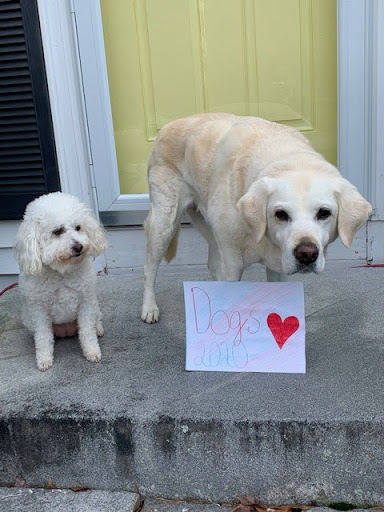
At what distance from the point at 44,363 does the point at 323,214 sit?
4.59 feet

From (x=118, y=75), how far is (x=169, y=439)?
97.4 inches

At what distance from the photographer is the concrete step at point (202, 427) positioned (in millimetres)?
2246

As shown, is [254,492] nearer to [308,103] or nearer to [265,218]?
[265,218]

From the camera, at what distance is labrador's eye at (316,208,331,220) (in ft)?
7.36

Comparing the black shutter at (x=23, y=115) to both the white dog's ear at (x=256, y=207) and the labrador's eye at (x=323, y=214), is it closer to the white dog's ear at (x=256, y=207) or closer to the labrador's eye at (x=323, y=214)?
the white dog's ear at (x=256, y=207)

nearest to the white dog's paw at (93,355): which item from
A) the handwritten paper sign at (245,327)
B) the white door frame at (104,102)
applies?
the handwritten paper sign at (245,327)

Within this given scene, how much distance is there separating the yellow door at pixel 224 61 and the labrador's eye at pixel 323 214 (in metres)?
1.76

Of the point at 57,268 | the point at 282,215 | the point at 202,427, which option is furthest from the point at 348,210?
the point at 57,268

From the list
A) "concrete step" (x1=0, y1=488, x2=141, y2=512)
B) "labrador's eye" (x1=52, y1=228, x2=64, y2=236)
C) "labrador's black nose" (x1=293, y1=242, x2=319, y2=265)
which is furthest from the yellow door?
"concrete step" (x1=0, y1=488, x2=141, y2=512)

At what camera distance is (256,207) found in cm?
233

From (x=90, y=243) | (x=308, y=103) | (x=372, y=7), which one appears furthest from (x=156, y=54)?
(x=90, y=243)

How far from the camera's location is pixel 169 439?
2332 mm

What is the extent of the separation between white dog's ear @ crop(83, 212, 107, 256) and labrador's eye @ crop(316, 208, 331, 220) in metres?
1.01

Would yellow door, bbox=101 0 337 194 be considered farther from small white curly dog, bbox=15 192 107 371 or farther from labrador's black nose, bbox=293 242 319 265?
labrador's black nose, bbox=293 242 319 265
